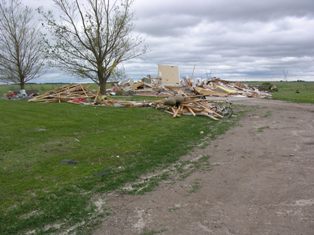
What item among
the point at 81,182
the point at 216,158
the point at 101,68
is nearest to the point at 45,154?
the point at 81,182

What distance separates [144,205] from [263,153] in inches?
222

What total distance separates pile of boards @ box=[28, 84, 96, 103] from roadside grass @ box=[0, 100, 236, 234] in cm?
727

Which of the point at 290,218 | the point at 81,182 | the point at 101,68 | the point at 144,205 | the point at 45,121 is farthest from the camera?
the point at 101,68

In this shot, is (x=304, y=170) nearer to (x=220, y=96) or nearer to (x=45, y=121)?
(x=45, y=121)

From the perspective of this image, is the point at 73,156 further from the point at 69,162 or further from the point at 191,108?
the point at 191,108

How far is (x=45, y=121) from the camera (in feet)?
59.9

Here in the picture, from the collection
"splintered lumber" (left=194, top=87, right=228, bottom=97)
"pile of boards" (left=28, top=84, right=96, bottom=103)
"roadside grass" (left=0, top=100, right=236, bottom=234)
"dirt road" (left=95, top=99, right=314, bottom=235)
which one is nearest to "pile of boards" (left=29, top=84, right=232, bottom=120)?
"pile of boards" (left=28, top=84, right=96, bottom=103)

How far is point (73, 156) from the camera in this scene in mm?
11789

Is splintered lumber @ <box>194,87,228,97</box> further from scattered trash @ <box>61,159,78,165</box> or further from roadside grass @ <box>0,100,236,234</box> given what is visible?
scattered trash @ <box>61,159,78,165</box>

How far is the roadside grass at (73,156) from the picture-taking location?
7500mm

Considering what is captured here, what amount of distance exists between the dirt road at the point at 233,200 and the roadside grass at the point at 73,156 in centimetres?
78

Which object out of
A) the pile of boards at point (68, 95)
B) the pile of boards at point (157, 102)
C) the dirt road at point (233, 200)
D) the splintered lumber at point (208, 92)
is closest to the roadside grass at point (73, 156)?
the dirt road at point (233, 200)

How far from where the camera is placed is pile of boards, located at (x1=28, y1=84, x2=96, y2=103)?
29.0 meters

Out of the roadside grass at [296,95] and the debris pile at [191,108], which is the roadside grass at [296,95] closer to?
the roadside grass at [296,95]
